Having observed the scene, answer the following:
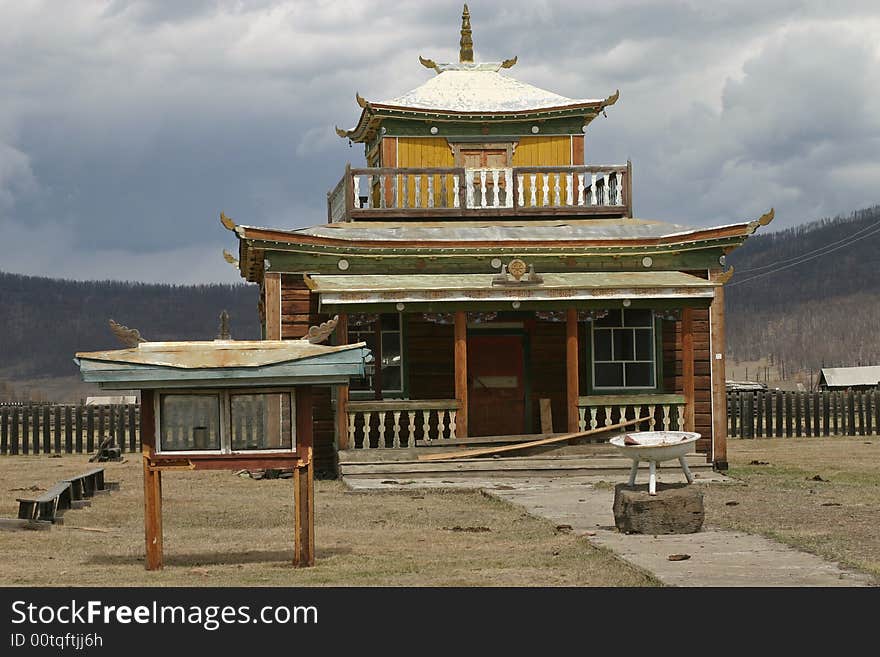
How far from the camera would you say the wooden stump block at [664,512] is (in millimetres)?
14000

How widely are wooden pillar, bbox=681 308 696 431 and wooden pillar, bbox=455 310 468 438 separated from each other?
11.4ft

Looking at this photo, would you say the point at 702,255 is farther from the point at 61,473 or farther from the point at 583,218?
the point at 61,473

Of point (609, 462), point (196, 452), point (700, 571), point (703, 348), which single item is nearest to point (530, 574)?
point (700, 571)

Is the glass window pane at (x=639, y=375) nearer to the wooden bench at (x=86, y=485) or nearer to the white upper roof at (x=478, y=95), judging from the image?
the white upper roof at (x=478, y=95)

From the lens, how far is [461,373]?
23047 mm

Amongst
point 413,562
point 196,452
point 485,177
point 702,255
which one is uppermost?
point 485,177

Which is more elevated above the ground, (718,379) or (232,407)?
(718,379)

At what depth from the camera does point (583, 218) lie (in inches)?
1068

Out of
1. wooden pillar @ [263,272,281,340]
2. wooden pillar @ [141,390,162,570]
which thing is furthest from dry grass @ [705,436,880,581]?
wooden pillar @ [263,272,281,340]

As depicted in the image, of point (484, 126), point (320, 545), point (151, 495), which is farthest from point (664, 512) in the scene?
point (484, 126)

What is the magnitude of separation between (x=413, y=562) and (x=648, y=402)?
1169 cm

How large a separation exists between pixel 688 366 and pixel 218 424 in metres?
12.2

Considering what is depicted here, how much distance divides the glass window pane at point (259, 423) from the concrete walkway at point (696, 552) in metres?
3.04

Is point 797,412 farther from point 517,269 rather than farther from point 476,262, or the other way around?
point 517,269
